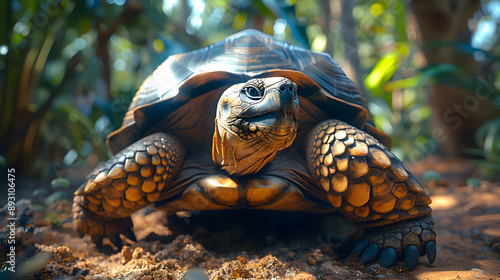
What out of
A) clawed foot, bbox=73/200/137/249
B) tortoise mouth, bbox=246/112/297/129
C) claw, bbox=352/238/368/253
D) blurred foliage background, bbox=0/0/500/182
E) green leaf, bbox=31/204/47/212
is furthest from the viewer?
blurred foliage background, bbox=0/0/500/182

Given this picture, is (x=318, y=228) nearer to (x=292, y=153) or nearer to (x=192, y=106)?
(x=292, y=153)

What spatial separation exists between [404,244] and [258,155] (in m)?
0.87

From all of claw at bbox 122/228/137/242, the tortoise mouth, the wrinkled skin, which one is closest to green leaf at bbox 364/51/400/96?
the wrinkled skin

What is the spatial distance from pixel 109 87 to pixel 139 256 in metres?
4.40

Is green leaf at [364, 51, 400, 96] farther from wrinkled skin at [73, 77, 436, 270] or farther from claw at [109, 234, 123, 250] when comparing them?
claw at [109, 234, 123, 250]

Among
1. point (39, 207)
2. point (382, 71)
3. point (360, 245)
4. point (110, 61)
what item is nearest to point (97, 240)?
point (39, 207)

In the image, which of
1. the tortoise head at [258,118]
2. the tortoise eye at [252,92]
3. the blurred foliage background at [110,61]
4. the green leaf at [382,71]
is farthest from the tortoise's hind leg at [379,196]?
the green leaf at [382,71]

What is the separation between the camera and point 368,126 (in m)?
2.12

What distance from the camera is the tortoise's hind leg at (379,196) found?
5.16 feet

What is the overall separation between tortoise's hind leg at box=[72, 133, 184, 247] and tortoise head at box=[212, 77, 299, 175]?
0.40 metres

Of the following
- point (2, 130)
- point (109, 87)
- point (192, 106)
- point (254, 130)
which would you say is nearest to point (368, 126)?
point (254, 130)

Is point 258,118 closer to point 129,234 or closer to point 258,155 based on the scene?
point 258,155

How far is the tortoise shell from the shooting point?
188 cm

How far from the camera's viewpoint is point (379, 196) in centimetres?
161
